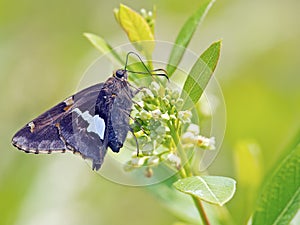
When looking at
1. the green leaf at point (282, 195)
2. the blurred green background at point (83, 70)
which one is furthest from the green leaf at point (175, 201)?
the blurred green background at point (83, 70)

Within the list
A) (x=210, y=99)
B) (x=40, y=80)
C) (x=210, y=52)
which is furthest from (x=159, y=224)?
(x=210, y=52)

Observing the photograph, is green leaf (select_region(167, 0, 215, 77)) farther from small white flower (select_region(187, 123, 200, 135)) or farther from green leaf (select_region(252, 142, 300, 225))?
green leaf (select_region(252, 142, 300, 225))

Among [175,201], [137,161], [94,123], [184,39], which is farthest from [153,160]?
[175,201]

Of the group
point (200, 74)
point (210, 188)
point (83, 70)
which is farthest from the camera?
point (83, 70)

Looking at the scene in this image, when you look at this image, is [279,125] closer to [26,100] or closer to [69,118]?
[26,100]

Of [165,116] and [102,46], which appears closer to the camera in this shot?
[165,116]

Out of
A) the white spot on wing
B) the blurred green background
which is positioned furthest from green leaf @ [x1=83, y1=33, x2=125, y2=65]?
the blurred green background

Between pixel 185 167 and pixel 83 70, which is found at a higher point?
pixel 185 167

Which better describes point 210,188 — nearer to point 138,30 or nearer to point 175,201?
point 138,30
